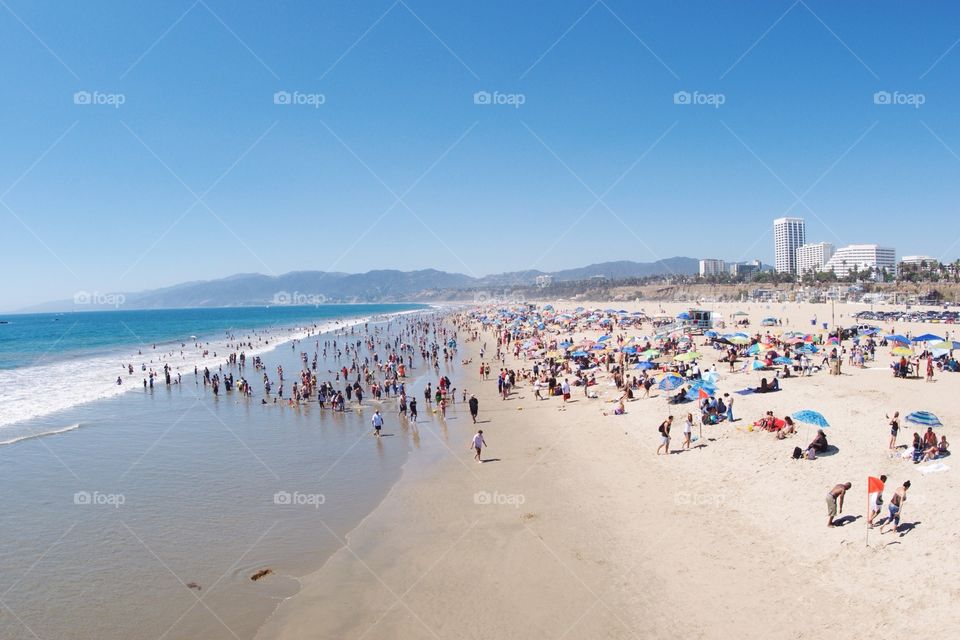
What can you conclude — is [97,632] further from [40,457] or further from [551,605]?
[40,457]

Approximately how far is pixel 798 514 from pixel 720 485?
79.6 inches

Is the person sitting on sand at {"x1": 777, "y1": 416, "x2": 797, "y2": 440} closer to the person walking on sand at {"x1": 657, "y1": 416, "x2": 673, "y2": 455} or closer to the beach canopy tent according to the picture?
the person walking on sand at {"x1": 657, "y1": 416, "x2": 673, "y2": 455}

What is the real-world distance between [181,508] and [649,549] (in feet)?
32.0

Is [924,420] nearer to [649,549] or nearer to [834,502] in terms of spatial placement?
[834,502]

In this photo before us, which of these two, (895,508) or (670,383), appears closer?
(895,508)

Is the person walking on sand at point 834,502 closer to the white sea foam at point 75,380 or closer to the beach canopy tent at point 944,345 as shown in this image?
the beach canopy tent at point 944,345

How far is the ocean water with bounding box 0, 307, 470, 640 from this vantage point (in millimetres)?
8414

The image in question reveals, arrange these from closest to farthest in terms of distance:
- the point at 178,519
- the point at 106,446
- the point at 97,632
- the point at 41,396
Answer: the point at 97,632, the point at 178,519, the point at 106,446, the point at 41,396

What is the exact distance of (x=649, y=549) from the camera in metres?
9.52

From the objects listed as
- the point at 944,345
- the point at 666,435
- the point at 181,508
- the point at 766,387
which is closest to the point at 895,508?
the point at 666,435

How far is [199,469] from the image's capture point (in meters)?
15.1

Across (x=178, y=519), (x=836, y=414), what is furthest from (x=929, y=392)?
(x=178, y=519)

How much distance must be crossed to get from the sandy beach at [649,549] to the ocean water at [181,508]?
0.99 m

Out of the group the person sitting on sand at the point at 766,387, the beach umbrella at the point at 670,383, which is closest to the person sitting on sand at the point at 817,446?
the beach umbrella at the point at 670,383
